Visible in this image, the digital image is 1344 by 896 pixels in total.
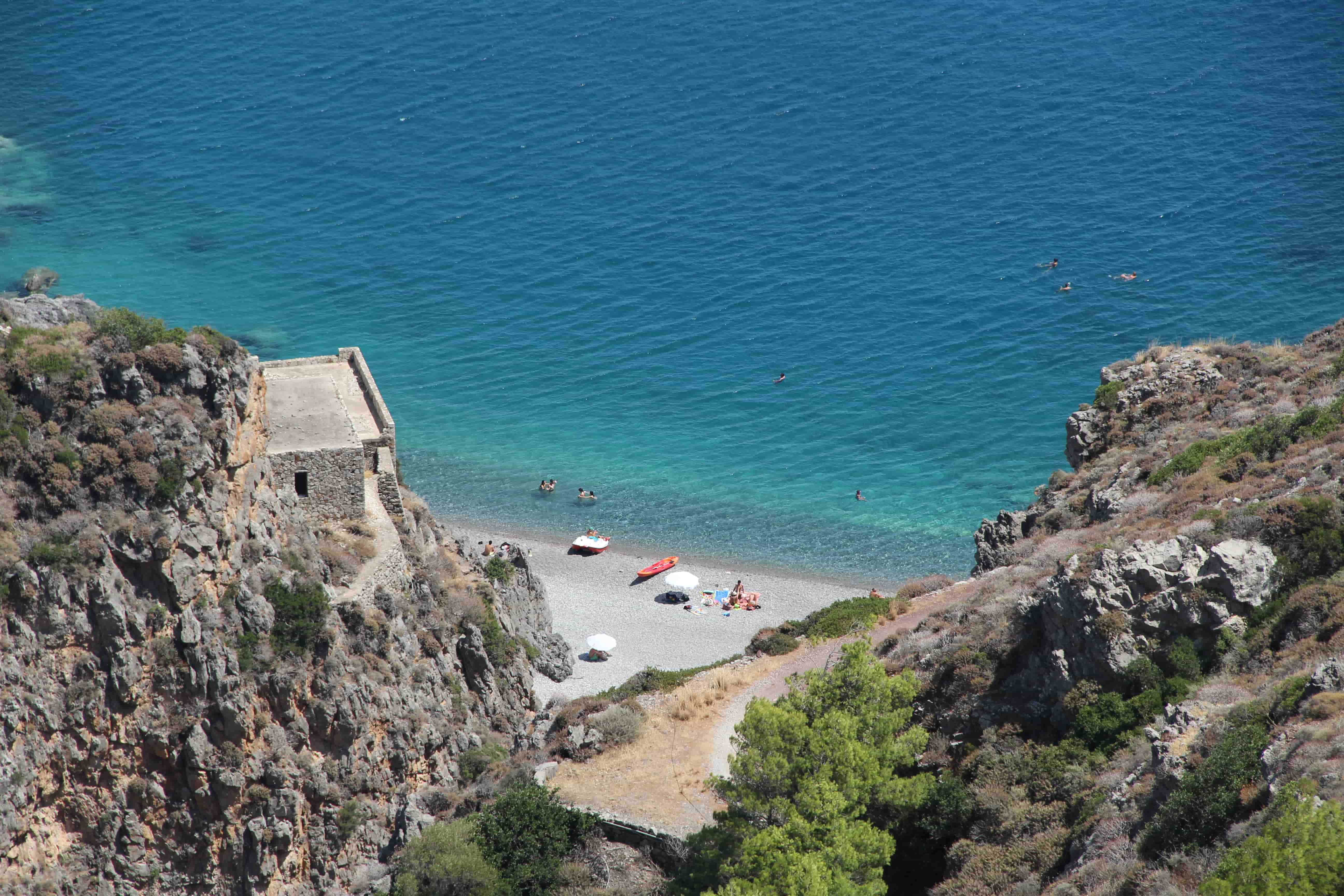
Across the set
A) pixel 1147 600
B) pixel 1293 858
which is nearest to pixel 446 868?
pixel 1147 600

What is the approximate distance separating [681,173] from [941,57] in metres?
28.5

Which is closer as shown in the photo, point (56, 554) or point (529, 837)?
point (529, 837)

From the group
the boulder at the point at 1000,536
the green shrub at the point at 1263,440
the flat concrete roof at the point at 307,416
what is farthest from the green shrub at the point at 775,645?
the flat concrete roof at the point at 307,416

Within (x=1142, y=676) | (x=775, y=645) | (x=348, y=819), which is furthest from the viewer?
(x=348, y=819)

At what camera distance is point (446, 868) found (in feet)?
114

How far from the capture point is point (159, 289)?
305 feet

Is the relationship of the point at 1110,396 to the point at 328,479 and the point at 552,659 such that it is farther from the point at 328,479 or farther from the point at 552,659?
the point at 328,479

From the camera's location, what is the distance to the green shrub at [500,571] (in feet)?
188

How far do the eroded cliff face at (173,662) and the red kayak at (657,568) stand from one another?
2294cm

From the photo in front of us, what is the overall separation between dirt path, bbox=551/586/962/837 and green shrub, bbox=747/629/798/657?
26cm

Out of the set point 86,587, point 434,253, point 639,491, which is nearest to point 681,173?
point 434,253

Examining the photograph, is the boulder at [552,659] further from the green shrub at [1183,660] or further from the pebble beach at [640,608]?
the green shrub at [1183,660]

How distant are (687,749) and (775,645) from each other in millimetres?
6327

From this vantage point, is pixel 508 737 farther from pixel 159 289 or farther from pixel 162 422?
pixel 159 289
